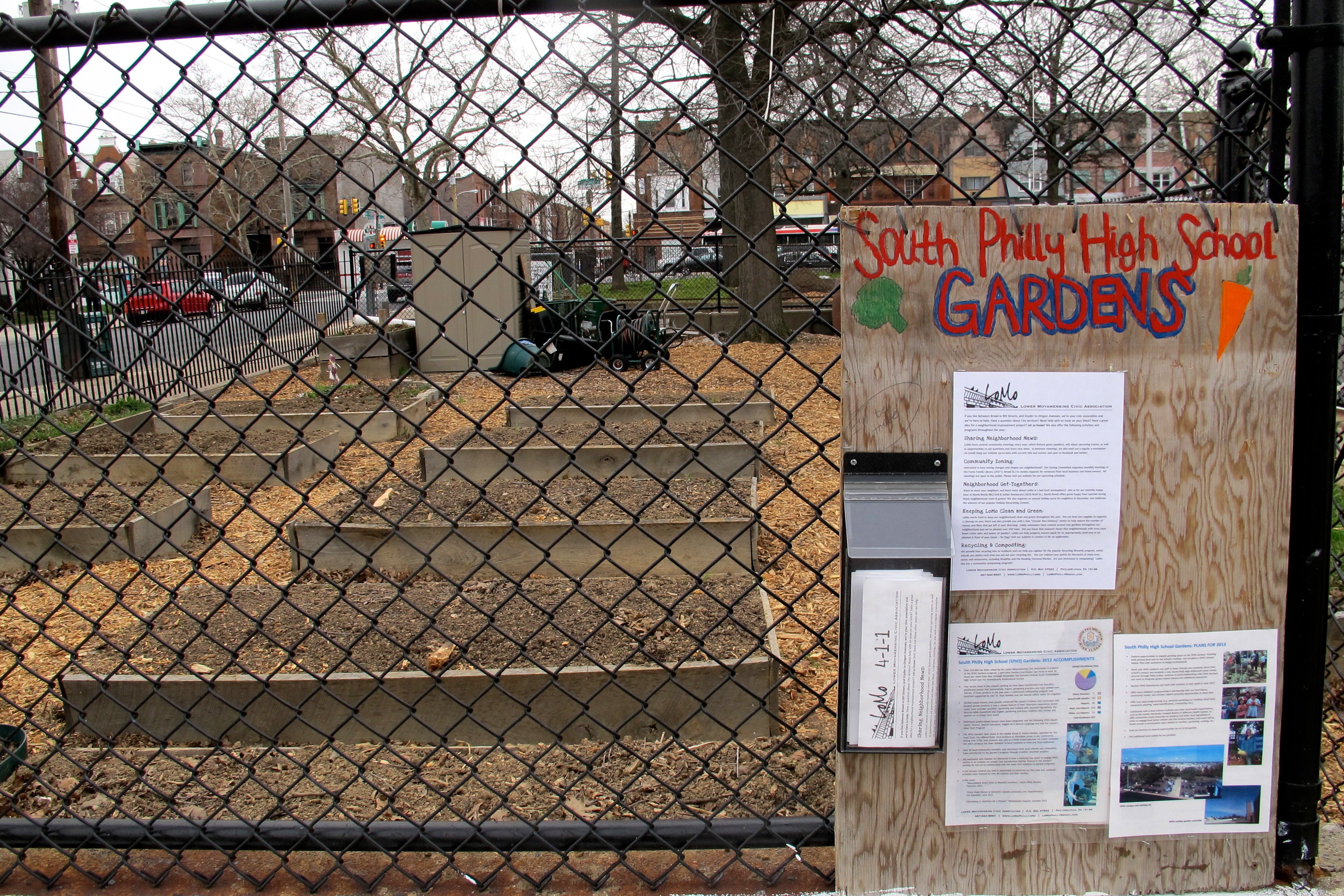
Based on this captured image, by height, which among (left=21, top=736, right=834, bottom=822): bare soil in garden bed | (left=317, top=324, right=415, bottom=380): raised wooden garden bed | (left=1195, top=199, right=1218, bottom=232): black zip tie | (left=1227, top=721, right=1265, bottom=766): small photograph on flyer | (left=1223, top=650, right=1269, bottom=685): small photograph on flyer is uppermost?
(left=317, top=324, right=415, bottom=380): raised wooden garden bed

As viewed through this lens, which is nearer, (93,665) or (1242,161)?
(1242,161)

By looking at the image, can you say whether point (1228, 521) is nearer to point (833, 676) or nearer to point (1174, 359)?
point (1174, 359)

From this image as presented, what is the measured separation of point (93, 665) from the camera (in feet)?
13.6

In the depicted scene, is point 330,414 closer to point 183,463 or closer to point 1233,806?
point 183,463

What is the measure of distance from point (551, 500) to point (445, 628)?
4.61ft

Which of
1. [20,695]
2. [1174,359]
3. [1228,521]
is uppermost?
[1174,359]

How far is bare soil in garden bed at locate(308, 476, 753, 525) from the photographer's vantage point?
5.66 m

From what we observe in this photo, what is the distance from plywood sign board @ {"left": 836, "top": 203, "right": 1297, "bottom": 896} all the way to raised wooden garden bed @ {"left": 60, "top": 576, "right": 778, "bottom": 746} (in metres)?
1.23

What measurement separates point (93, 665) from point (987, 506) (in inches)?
153

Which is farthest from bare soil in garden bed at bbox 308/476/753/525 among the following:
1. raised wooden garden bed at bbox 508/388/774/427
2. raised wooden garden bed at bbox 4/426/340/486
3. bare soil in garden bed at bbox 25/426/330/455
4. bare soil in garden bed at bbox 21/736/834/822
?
bare soil in garden bed at bbox 21/736/834/822

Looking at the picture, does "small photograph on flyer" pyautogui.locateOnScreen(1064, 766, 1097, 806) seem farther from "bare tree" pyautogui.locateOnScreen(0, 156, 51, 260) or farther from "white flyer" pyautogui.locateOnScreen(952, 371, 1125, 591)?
"bare tree" pyautogui.locateOnScreen(0, 156, 51, 260)

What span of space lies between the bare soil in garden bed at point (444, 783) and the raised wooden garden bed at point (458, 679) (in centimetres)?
11

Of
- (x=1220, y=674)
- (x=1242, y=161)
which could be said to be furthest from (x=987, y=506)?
(x=1242, y=161)

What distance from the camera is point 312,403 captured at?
10305mm
